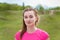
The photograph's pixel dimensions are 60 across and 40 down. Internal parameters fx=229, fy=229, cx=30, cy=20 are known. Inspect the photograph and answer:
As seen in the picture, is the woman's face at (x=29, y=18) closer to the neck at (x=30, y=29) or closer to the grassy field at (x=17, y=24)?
the neck at (x=30, y=29)

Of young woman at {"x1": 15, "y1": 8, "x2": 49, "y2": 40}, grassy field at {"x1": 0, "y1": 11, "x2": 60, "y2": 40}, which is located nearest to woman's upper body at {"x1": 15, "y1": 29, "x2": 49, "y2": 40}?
young woman at {"x1": 15, "y1": 8, "x2": 49, "y2": 40}

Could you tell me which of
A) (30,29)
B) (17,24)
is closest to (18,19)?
(17,24)

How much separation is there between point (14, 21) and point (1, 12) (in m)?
0.58

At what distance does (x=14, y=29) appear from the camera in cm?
482

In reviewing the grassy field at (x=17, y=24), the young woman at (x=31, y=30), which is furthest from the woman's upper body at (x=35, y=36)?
the grassy field at (x=17, y=24)

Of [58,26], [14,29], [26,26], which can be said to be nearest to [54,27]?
[58,26]

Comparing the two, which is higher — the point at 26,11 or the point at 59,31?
the point at 26,11

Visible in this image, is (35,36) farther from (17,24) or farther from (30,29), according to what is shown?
(17,24)

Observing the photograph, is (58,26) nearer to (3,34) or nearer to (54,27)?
(54,27)

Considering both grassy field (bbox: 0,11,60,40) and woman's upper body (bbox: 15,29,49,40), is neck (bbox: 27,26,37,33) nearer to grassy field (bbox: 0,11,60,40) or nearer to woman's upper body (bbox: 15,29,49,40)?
woman's upper body (bbox: 15,29,49,40)

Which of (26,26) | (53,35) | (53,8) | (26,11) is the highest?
(26,11)

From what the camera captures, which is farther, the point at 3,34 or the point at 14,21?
the point at 14,21

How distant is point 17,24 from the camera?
5.12 m

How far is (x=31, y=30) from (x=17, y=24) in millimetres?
3584
